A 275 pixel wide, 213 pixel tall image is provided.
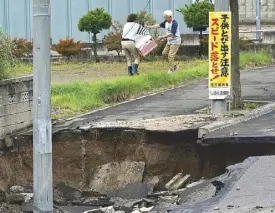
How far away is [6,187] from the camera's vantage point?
36.7ft

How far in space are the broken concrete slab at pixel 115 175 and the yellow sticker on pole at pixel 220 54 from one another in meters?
1.97

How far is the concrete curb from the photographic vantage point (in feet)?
36.8

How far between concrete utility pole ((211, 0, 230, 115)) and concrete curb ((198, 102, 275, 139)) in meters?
0.41

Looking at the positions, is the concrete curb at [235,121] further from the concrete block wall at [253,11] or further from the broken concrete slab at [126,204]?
the concrete block wall at [253,11]

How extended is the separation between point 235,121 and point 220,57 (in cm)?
116

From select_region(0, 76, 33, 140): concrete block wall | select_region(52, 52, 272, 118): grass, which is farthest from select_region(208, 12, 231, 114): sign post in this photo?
select_region(0, 76, 33, 140): concrete block wall

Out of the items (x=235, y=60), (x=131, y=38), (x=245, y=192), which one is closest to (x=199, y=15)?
(x=131, y=38)

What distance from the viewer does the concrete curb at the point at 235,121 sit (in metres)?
11.2

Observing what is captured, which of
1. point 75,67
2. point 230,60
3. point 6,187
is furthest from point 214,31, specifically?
point 75,67

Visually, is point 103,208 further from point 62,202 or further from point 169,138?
point 169,138

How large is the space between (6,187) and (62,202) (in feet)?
3.25

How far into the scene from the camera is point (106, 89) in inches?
600

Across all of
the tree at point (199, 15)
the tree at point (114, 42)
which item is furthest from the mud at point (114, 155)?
the tree at point (199, 15)

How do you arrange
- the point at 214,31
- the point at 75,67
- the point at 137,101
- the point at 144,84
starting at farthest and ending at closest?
1. the point at 75,67
2. the point at 144,84
3. the point at 137,101
4. the point at 214,31
